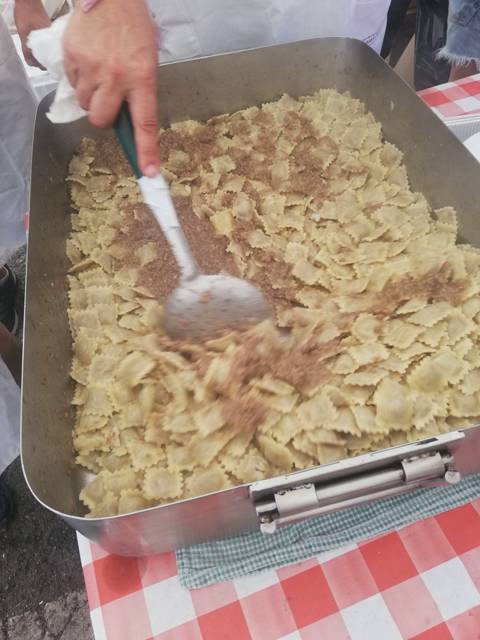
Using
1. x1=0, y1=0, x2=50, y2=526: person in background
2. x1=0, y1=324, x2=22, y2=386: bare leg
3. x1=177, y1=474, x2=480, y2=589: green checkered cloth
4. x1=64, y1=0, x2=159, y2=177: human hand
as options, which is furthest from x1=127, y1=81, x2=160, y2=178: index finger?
x1=0, y1=324, x2=22, y2=386: bare leg

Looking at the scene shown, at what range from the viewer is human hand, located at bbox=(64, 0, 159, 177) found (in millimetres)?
1077

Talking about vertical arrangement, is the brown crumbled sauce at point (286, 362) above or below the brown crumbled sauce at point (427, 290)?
below

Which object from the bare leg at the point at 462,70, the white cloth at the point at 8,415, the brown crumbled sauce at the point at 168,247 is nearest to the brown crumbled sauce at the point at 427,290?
the brown crumbled sauce at the point at 168,247

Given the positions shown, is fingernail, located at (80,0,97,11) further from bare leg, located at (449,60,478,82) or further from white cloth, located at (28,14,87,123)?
bare leg, located at (449,60,478,82)

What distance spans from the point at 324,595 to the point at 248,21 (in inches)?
75.0

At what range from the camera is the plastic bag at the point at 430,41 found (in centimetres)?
288

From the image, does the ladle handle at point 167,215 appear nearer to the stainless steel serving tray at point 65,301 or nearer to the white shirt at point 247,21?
the stainless steel serving tray at point 65,301

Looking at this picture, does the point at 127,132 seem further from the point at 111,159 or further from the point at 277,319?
the point at 111,159

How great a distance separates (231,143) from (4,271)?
4.40 feet

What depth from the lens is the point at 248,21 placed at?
1.94m

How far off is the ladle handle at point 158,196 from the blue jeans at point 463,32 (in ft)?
6.18

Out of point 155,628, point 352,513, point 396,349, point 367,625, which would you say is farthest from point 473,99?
point 155,628

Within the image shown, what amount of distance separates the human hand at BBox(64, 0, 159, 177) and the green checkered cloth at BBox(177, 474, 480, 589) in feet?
2.58

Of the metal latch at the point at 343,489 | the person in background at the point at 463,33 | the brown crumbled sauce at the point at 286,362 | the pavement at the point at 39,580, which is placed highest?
the person in background at the point at 463,33
